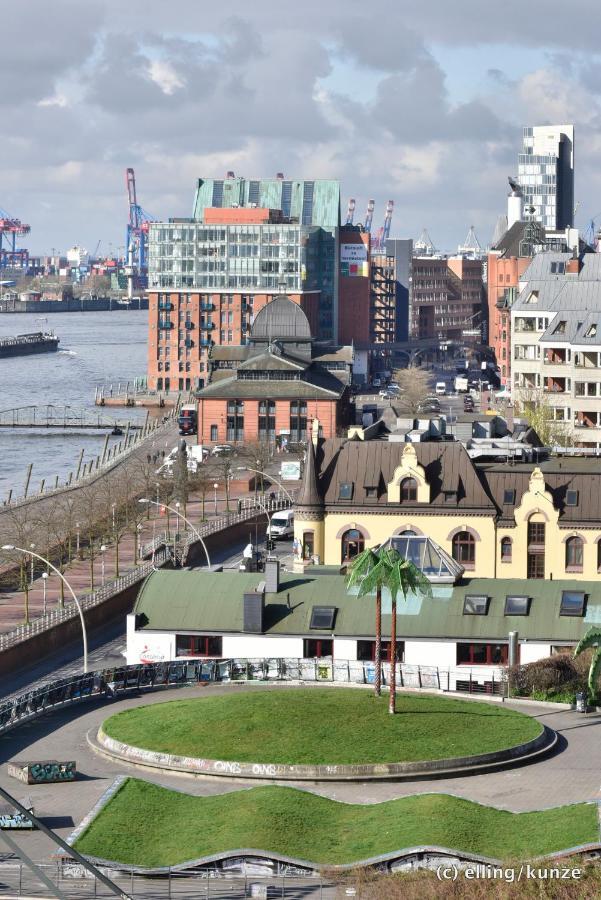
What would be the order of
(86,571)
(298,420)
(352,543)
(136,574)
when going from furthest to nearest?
(298,420) < (86,571) < (136,574) < (352,543)

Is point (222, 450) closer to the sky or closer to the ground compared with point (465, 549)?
closer to the ground

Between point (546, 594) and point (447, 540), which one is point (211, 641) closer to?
point (546, 594)

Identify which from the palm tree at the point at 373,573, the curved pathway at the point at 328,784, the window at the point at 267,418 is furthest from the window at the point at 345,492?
the window at the point at 267,418

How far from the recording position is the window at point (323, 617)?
73.5m

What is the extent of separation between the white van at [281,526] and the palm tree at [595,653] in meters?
48.6

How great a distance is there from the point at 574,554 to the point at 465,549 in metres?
4.93

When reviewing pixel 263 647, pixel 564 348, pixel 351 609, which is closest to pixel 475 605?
pixel 351 609

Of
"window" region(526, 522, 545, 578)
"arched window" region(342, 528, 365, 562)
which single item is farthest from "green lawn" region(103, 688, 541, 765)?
"arched window" region(342, 528, 365, 562)

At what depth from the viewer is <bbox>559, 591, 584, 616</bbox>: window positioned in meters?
73.3

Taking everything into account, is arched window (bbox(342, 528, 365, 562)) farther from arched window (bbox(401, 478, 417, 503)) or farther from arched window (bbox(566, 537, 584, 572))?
arched window (bbox(566, 537, 584, 572))

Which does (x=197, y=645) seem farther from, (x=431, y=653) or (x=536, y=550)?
(x=536, y=550)

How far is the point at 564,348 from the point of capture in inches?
5797

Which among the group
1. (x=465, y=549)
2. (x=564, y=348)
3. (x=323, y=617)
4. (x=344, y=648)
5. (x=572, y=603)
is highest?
(x=564, y=348)

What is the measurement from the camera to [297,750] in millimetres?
57188
